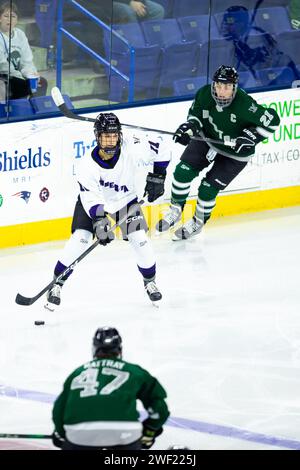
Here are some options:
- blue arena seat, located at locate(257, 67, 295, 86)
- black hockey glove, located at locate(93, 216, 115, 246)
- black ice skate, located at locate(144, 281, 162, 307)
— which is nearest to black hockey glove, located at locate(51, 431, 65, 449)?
black hockey glove, located at locate(93, 216, 115, 246)

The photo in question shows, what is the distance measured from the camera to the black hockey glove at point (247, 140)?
26.8ft

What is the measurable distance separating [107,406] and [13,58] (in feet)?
14.8

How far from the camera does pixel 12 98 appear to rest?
8422 mm

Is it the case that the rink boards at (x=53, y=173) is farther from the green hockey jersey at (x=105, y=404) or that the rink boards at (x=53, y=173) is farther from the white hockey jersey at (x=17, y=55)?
the green hockey jersey at (x=105, y=404)

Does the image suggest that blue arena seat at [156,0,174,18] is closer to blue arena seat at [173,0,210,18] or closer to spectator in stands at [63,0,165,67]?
blue arena seat at [173,0,210,18]

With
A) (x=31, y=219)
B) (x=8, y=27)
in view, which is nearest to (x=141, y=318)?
(x=31, y=219)

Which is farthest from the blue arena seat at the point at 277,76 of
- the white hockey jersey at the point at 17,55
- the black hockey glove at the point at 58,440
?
the black hockey glove at the point at 58,440

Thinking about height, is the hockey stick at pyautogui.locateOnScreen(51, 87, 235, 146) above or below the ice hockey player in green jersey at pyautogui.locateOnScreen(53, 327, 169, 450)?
below

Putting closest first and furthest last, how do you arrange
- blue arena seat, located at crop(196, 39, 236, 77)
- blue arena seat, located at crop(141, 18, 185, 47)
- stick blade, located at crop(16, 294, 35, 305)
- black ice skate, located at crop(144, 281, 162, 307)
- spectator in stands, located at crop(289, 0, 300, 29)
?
stick blade, located at crop(16, 294, 35, 305)
black ice skate, located at crop(144, 281, 162, 307)
blue arena seat, located at crop(141, 18, 185, 47)
blue arena seat, located at crop(196, 39, 236, 77)
spectator in stands, located at crop(289, 0, 300, 29)

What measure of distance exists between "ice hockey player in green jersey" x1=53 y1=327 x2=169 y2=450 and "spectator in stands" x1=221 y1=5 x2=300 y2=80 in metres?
5.36

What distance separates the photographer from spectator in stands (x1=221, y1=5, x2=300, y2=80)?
947 centimetres

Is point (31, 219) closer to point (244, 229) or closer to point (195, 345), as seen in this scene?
point (244, 229)

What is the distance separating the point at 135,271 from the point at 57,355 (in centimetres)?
161
